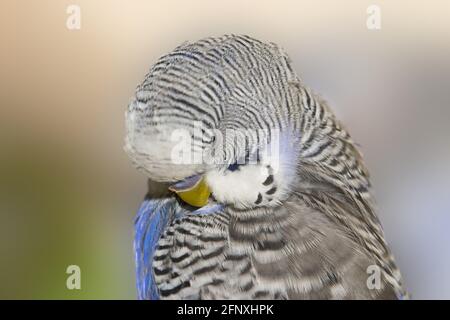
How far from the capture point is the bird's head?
911mm

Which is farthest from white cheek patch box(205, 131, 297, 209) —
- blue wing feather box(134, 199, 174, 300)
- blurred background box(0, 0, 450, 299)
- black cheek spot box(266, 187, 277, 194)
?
blurred background box(0, 0, 450, 299)

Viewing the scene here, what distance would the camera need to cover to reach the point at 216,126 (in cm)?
92

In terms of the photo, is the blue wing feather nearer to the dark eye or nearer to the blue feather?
the blue feather

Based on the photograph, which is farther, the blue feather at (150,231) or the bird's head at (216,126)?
the blue feather at (150,231)

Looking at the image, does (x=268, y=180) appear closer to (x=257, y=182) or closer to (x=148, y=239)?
(x=257, y=182)

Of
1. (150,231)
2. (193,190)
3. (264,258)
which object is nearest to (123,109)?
(150,231)

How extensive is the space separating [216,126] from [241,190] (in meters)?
0.14

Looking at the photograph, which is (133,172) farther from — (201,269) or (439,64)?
(439,64)

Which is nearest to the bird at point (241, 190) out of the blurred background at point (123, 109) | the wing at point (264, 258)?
the wing at point (264, 258)

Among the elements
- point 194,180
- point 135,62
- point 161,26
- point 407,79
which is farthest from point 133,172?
point 407,79

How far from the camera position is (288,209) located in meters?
1.03

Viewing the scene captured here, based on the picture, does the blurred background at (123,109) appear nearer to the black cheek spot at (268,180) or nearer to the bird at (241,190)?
the bird at (241,190)

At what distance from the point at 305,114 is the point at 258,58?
17 cm

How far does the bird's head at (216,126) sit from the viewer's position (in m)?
0.91
